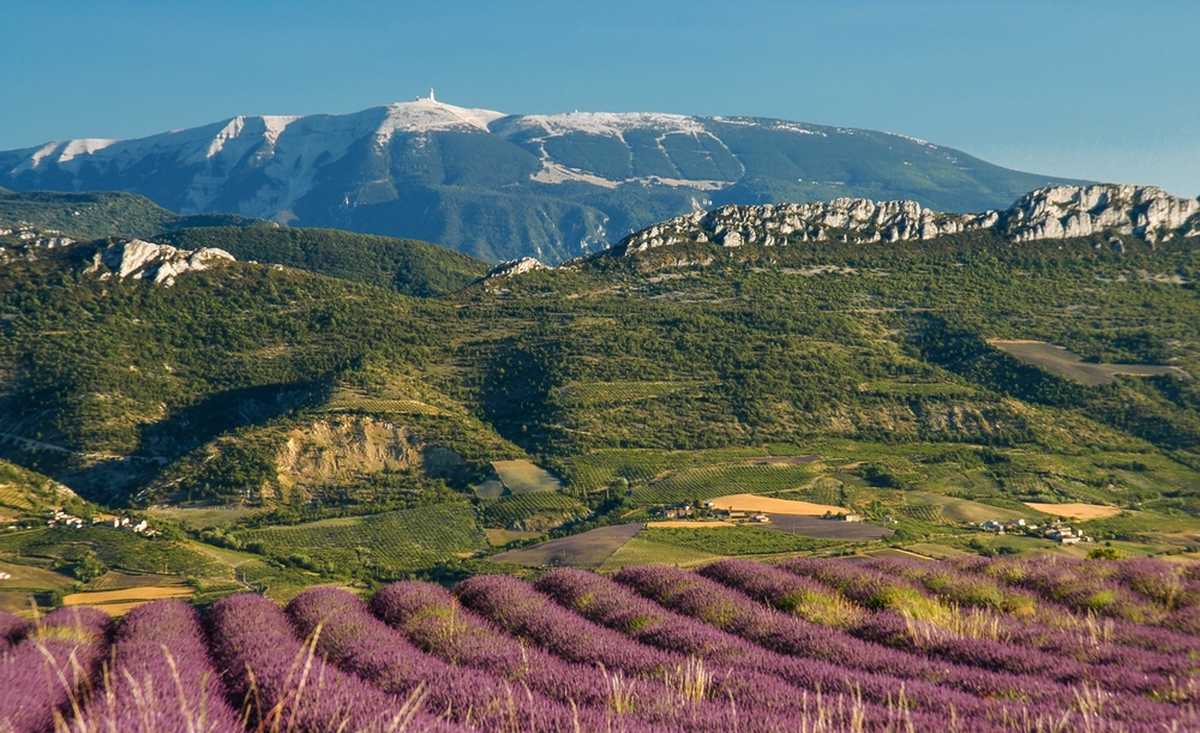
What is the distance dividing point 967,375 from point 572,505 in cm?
8942

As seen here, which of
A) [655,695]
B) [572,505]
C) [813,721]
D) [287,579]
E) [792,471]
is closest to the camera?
[813,721]

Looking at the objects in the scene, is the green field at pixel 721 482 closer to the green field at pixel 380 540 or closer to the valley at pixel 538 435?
the valley at pixel 538 435

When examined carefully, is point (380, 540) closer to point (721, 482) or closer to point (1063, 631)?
point (721, 482)

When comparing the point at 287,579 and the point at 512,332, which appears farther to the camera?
the point at 512,332

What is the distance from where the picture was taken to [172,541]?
101750 mm

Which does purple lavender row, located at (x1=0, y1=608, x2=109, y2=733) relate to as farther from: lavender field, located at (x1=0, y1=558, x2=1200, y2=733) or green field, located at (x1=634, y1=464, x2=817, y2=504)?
green field, located at (x1=634, y1=464, x2=817, y2=504)

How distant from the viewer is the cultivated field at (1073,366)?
167 metres

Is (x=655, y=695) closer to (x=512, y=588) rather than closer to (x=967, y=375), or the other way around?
(x=512, y=588)

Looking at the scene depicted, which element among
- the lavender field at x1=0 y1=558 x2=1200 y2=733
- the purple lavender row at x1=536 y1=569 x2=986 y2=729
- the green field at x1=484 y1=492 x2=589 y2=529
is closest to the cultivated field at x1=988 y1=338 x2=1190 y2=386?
the green field at x1=484 y1=492 x2=589 y2=529

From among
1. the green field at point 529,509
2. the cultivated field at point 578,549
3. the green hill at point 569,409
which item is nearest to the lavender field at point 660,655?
the cultivated field at point 578,549

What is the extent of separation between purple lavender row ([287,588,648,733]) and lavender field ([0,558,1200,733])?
0.16ft

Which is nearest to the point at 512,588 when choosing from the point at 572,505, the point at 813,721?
the point at 813,721

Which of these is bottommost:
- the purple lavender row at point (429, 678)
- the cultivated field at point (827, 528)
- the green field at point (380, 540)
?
the green field at point (380, 540)

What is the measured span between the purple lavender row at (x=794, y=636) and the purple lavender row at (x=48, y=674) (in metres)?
9.85
